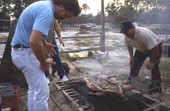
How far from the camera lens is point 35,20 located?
2.28 meters

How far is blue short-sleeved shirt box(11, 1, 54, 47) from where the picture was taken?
2225 mm

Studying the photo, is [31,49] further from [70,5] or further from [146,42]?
[146,42]

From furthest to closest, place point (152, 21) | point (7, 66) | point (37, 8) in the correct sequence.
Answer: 1. point (152, 21)
2. point (7, 66)
3. point (37, 8)

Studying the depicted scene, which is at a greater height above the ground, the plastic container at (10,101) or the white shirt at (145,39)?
the white shirt at (145,39)

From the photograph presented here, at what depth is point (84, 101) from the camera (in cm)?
349

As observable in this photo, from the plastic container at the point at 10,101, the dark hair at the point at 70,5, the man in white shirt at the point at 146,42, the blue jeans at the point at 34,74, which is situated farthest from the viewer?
the man in white shirt at the point at 146,42

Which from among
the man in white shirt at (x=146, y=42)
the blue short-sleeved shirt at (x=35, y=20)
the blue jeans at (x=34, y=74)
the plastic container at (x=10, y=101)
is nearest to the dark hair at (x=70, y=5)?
the blue short-sleeved shirt at (x=35, y=20)

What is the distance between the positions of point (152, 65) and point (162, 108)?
3.45 feet

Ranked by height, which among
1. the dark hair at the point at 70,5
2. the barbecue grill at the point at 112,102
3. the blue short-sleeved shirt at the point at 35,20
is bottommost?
the barbecue grill at the point at 112,102

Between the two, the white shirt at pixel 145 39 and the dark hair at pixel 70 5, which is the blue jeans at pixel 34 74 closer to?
the dark hair at pixel 70 5

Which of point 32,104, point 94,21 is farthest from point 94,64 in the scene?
point 94,21

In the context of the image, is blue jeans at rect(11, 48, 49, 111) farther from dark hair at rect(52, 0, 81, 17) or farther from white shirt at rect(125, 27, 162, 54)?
white shirt at rect(125, 27, 162, 54)

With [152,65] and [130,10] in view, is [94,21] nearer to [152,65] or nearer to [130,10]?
[130,10]

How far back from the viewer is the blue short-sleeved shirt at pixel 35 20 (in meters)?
2.23
